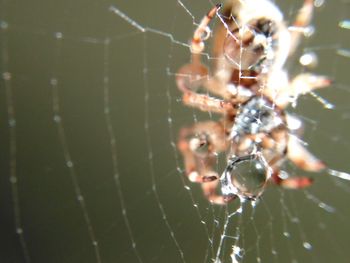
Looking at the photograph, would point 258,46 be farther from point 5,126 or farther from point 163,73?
point 5,126

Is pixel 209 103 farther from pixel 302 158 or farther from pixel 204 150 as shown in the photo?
pixel 302 158

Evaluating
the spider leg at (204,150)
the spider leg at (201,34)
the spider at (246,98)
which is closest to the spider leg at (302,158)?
the spider at (246,98)

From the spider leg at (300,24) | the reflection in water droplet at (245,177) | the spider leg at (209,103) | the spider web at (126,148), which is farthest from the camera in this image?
the spider web at (126,148)

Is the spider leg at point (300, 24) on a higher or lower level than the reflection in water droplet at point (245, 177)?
higher

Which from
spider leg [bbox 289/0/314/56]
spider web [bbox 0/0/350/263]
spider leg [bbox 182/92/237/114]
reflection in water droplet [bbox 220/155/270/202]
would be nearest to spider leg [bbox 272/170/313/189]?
reflection in water droplet [bbox 220/155/270/202]

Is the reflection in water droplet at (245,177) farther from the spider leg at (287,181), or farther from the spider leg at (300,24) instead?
the spider leg at (300,24)

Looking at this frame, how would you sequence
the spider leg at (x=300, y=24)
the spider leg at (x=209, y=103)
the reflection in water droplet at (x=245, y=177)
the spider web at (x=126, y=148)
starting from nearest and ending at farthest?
the reflection in water droplet at (x=245, y=177) → the spider leg at (x=209, y=103) → the spider leg at (x=300, y=24) → the spider web at (x=126, y=148)

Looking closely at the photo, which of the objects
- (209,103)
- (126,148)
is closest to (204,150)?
(209,103)

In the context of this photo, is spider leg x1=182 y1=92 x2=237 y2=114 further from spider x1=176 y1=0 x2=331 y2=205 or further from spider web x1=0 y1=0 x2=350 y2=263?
spider web x1=0 y1=0 x2=350 y2=263

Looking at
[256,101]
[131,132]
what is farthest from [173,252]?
[256,101]

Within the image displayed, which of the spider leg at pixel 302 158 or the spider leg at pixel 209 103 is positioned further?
the spider leg at pixel 302 158
